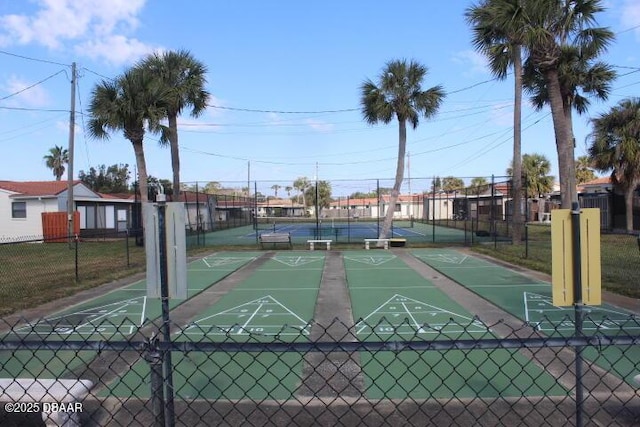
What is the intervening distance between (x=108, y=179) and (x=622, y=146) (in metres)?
71.0

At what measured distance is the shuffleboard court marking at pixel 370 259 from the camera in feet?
64.3

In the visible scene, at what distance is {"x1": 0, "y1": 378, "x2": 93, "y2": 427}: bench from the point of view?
4180 millimetres

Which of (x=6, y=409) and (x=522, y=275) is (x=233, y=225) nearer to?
(x=522, y=275)

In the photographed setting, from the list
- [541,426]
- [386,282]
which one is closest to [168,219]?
[541,426]

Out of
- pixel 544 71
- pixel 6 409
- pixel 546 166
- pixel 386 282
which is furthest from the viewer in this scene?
pixel 546 166

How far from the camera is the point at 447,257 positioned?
21172 millimetres

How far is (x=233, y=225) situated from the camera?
160 feet

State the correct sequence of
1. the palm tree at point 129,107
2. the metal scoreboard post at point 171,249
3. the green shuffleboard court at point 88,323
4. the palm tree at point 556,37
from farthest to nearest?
the palm tree at point 129,107 < the palm tree at point 556,37 < the green shuffleboard court at point 88,323 < the metal scoreboard post at point 171,249

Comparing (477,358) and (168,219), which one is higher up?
(168,219)

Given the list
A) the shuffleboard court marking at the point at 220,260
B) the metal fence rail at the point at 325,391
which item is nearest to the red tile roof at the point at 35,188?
the shuffleboard court marking at the point at 220,260

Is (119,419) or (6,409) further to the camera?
(119,419)

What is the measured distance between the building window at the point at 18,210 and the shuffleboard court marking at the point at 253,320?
2905 centimetres

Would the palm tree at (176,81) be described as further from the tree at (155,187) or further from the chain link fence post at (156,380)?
the chain link fence post at (156,380)

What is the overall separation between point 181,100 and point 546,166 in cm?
4045
